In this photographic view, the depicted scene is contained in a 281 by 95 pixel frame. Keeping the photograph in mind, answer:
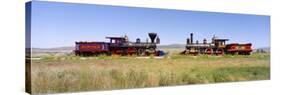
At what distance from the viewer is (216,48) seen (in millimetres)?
6742

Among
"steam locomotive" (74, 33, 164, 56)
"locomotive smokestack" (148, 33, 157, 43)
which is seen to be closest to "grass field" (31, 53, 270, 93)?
"steam locomotive" (74, 33, 164, 56)

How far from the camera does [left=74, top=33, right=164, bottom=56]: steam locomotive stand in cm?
555

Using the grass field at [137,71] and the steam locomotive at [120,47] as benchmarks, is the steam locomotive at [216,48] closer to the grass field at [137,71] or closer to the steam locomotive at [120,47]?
the grass field at [137,71]

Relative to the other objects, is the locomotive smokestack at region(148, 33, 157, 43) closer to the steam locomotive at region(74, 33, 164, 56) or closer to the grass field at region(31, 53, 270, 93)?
the steam locomotive at region(74, 33, 164, 56)

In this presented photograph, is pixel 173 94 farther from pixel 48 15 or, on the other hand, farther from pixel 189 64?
pixel 48 15

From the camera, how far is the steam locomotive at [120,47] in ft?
18.2

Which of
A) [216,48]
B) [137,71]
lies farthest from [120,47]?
[216,48]

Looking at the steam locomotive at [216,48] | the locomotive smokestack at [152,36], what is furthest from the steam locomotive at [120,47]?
the steam locomotive at [216,48]

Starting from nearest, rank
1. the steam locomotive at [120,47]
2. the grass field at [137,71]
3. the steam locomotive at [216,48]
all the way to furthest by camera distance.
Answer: the grass field at [137,71], the steam locomotive at [120,47], the steam locomotive at [216,48]

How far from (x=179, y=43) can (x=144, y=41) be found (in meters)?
0.61

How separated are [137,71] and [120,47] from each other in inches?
17.5

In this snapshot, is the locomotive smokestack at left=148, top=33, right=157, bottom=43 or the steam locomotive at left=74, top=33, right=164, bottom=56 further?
the locomotive smokestack at left=148, top=33, right=157, bottom=43

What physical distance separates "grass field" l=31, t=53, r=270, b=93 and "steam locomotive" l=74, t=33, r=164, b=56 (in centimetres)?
8

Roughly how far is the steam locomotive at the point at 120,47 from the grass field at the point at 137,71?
0.08 m
